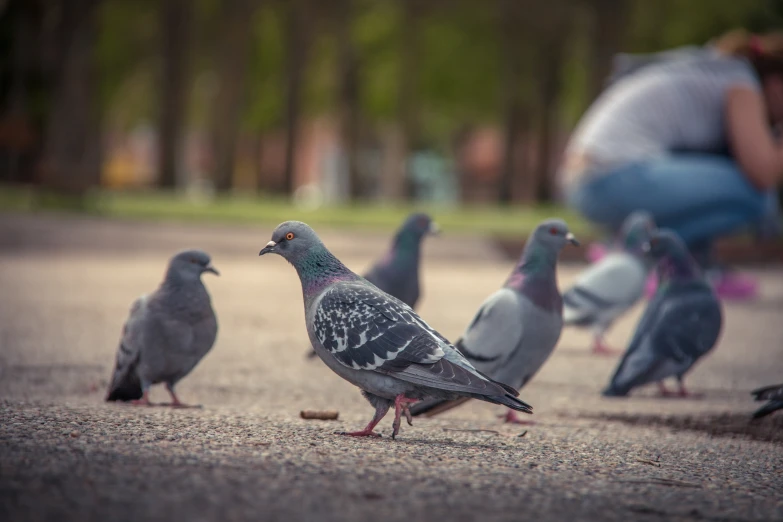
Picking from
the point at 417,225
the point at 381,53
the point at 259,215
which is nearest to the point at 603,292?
the point at 417,225

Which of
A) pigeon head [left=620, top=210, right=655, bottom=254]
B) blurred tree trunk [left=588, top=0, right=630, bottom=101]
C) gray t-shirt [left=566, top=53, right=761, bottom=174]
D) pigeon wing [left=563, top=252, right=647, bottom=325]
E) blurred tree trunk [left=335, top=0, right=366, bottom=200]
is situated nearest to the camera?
pigeon wing [left=563, top=252, right=647, bottom=325]

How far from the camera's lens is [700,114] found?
9945mm

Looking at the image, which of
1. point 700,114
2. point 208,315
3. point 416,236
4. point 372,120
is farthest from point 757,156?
point 372,120

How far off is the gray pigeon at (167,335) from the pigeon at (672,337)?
81.1 inches

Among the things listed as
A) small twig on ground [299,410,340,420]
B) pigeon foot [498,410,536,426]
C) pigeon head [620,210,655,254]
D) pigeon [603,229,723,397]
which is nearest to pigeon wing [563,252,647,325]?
pigeon head [620,210,655,254]

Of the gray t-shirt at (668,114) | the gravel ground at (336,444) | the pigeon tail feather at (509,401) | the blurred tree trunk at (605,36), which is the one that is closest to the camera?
the gravel ground at (336,444)

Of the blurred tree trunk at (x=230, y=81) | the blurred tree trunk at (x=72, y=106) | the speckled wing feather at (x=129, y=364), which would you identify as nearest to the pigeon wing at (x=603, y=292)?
the speckled wing feather at (x=129, y=364)

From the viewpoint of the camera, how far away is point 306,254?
14.3 feet

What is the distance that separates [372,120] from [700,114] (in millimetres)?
24454

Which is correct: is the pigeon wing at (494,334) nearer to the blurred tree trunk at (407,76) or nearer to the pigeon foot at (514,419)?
the pigeon foot at (514,419)

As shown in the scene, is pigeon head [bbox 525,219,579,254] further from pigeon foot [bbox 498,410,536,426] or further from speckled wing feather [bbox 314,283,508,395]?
speckled wing feather [bbox 314,283,508,395]

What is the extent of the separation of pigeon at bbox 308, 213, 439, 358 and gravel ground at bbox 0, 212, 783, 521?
63 centimetres

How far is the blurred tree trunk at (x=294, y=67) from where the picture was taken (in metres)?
26.1

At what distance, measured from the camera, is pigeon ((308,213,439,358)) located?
6359 millimetres
